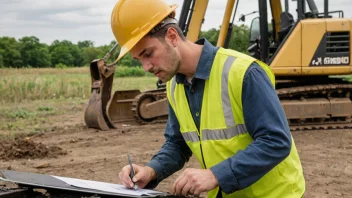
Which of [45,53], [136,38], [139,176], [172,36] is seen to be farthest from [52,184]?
[45,53]

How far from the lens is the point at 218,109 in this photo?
2.41m

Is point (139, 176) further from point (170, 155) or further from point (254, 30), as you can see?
point (254, 30)

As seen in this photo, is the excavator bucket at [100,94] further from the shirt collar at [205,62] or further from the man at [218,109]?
the shirt collar at [205,62]

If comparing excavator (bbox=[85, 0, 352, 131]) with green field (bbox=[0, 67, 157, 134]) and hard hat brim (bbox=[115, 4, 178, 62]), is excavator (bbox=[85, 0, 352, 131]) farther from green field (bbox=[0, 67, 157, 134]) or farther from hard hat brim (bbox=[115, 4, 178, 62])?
hard hat brim (bbox=[115, 4, 178, 62])

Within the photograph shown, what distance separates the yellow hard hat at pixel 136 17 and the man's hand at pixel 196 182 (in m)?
0.61

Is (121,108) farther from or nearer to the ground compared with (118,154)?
farther from the ground

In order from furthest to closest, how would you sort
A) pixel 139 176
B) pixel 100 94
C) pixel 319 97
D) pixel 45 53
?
1. pixel 45 53
2. pixel 100 94
3. pixel 319 97
4. pixel 139 176

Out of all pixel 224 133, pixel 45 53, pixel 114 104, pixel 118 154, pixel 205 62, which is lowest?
pixel 45 53

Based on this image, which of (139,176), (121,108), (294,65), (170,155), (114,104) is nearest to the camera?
(139,176)

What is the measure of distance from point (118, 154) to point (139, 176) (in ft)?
20.9

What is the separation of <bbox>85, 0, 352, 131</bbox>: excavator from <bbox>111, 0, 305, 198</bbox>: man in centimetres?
829

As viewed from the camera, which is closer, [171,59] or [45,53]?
[171,59]

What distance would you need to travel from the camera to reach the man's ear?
243cm

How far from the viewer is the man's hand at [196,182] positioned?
2260 mm
